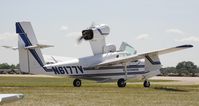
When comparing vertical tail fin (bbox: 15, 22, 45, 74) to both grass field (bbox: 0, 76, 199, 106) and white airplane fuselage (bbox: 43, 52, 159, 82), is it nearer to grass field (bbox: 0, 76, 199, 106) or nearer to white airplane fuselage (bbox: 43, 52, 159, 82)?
white airplane fuselage (bbox: 43, 52, 159, 82)

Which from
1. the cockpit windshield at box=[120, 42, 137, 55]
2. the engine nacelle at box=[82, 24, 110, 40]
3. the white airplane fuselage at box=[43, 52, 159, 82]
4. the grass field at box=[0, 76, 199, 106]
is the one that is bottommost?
the grass field at box=[0, 76, 199, 106]

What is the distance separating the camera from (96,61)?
42.2 m

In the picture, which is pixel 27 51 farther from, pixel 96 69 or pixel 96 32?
pixel 96 32

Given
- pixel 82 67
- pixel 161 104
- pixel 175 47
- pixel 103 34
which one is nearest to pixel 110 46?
pixel 103 34

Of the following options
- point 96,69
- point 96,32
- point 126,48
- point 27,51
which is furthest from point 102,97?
point 126,48

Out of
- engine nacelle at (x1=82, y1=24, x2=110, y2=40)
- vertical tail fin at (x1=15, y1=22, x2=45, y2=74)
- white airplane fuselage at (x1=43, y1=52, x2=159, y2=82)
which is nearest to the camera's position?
vertical tail fin at (x1=15, y1=22, x2=45, y2=74)

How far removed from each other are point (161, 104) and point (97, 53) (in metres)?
23.4

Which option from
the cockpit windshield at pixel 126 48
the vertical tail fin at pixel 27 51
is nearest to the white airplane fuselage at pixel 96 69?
the cockpit windshield at pixel 126 48

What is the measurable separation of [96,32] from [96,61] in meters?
2.72

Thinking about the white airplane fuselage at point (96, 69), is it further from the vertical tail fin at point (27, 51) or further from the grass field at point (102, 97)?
the grass field at point (102, 97)

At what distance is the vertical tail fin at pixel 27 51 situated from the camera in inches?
1485

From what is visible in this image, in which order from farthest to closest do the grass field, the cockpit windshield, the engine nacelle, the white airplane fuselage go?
the cockpit windshield < the engine nacelle < the white airplane fuselage < the grass field

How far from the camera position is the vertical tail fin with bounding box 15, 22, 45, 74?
Answer: 37719 mm

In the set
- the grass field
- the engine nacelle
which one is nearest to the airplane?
the engine nacelle
